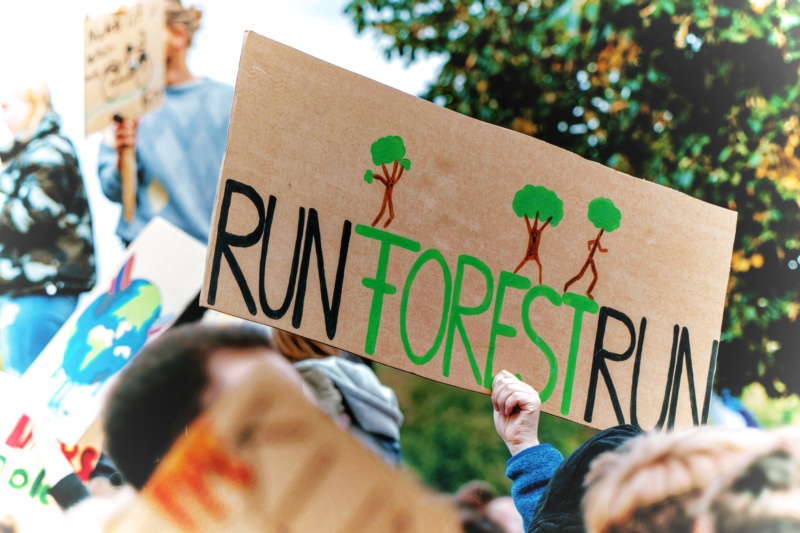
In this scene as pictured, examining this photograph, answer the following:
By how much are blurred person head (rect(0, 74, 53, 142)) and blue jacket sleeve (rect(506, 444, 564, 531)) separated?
6.17 ft

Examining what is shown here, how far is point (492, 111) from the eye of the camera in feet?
8.33

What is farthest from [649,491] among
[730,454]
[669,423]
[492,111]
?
[492,111]

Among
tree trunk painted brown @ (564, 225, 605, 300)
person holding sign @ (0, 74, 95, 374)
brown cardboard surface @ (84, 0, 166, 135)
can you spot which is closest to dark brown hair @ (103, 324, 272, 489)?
person holding sign @ (0, 74, 95, 374)

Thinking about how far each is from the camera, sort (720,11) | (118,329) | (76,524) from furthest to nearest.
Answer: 1. (720,11)
2. (118,329)
3. (76,524)

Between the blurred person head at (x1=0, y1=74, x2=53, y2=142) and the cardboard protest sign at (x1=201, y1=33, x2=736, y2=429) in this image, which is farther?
the blurred person head at (x1=0, y1=74, x2=53, y2=142)

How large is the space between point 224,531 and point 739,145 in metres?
2.20

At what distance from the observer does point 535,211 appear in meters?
1.04

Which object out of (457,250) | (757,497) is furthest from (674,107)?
(757,497)

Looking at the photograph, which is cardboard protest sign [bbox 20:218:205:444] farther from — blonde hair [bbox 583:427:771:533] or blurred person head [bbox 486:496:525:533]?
blonde hair [bbox 583:427:771:533]

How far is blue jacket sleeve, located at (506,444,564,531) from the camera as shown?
96 cm

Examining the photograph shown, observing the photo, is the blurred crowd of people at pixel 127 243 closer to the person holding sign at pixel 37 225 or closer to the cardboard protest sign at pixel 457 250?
the person holding sign at pixel 37 225

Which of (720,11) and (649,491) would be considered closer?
(649,491)

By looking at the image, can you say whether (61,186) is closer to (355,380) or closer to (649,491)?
(355,380)

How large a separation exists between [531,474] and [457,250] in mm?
290
